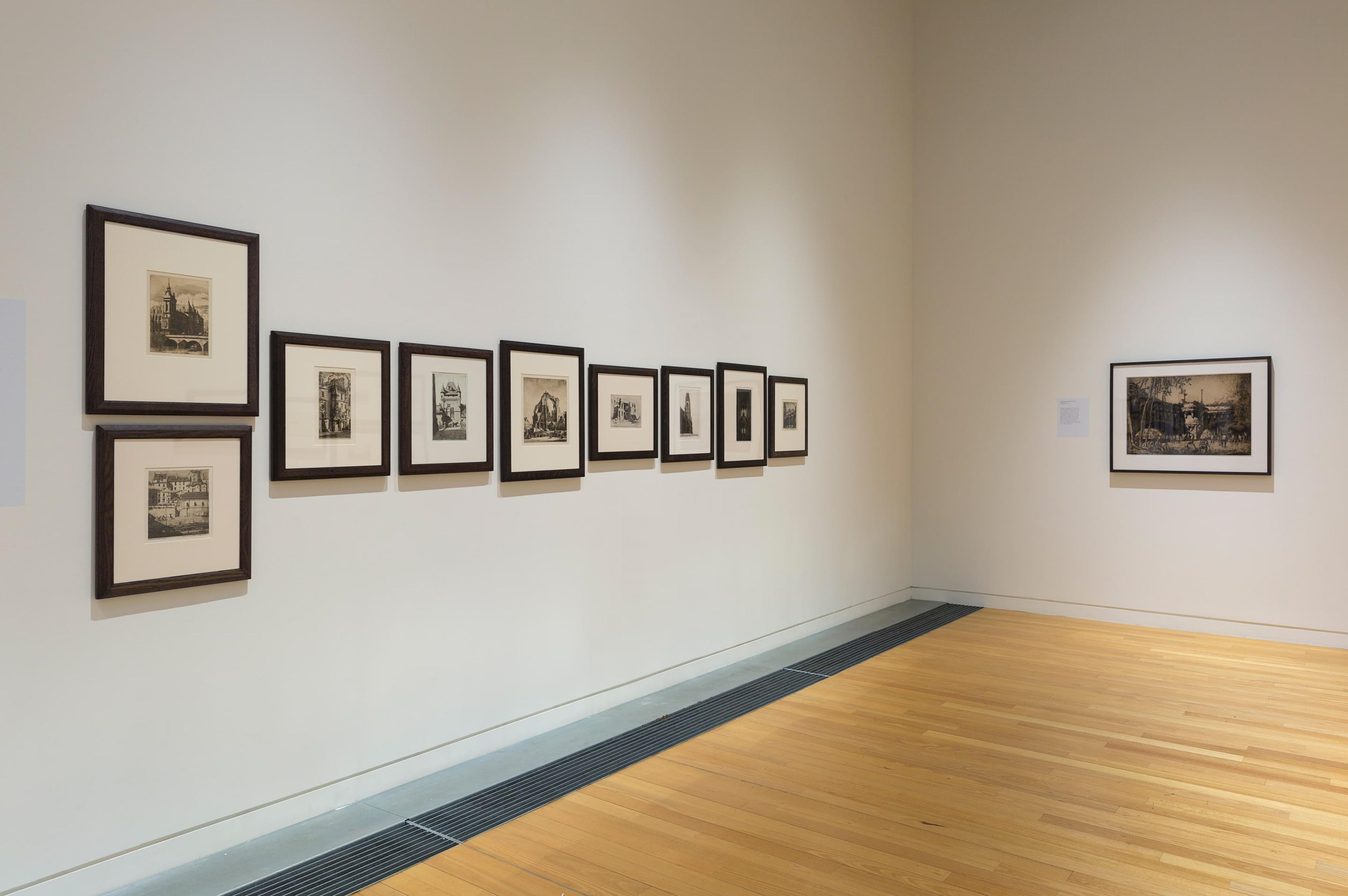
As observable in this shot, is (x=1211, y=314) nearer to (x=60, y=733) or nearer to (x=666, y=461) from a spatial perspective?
(x=666, y=461)

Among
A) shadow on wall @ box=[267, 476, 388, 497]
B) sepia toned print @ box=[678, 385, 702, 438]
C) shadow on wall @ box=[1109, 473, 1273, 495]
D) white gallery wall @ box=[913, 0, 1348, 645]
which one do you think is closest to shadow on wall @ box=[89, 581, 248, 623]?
shadow on wall @ box=[267, 476, 388, 497]

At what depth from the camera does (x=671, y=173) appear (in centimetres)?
580

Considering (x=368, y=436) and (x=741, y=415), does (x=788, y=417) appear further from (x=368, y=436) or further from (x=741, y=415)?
(x=368, y=436)

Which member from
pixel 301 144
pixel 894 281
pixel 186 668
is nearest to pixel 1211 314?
pixel 894 281

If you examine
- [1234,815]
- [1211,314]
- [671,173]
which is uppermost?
[671,173]

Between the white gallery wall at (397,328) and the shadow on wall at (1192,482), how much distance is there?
0.19m

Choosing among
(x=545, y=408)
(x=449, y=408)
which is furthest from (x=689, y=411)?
(x=449, y=408)

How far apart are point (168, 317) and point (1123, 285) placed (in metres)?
7.63

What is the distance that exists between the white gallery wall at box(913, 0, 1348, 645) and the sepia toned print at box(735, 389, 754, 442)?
124 inches

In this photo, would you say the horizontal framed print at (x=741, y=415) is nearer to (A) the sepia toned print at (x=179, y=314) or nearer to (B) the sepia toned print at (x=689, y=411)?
(B) the sepia toned print at (x=689, y=411)

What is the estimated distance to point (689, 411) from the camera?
5984 millimetres

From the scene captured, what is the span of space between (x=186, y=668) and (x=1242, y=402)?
7.90 meters

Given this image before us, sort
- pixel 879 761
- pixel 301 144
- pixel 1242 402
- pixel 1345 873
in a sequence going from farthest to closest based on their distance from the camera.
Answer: pixel 1242 402 < pixel 879 761 < pixel 301 144 < pixel 1345 873

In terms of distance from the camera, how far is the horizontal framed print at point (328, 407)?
12.1 feet
